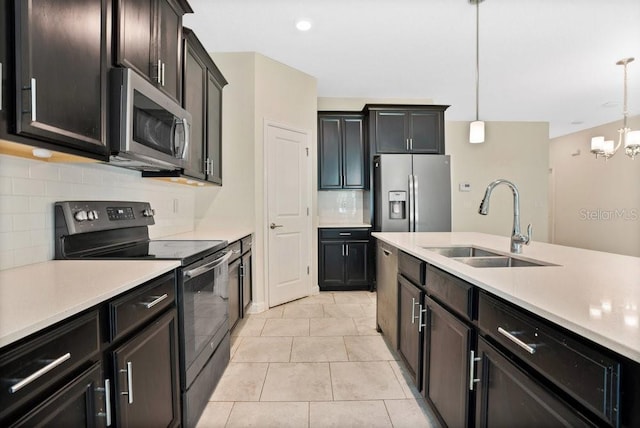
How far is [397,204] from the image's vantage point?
4.09m

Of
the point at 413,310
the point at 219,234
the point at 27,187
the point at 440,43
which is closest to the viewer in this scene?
the point at 27,187

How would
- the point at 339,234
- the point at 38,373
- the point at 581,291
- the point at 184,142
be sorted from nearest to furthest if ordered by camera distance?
→ the point at 38,373, the point at 581,291, the point at 184,142, the point at 339,234

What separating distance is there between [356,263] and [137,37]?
339 centimetres

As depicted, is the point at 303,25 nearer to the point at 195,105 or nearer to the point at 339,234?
the point at 195,105

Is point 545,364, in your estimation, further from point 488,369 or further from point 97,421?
point 97,421

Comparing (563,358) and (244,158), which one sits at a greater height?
(244,158)

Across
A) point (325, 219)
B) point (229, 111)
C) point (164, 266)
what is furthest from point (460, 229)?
point (164, 266)

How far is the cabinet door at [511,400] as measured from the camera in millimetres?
777

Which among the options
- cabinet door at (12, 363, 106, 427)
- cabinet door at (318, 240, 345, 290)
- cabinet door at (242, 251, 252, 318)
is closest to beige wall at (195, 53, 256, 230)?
cabinet door at (242, 251, 252, 318)

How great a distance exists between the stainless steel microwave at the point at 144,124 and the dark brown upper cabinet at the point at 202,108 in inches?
11.2

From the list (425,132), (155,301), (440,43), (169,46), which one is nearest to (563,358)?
(155,301)

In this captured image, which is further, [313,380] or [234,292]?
[234,292]

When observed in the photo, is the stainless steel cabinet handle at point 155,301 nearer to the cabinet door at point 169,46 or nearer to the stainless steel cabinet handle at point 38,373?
the stainless steel cabinet handle at point 38,373

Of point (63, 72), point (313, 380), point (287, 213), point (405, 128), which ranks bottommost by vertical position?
point (313, 380)
